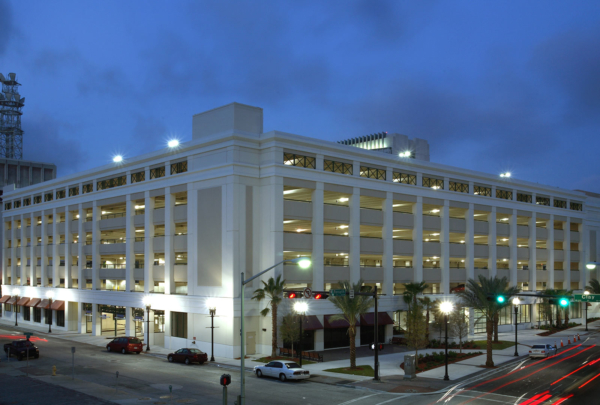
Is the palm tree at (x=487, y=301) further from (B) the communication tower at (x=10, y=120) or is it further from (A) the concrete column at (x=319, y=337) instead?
(B) the communication tower at (x=10, y=120)

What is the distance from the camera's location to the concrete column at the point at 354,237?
5800 cm

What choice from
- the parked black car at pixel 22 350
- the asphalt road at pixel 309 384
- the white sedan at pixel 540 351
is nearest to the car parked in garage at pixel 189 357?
the asphalt road at pixel 309 384

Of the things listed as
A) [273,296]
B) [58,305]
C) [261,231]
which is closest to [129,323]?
[58,305]

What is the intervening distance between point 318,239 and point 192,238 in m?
12.7

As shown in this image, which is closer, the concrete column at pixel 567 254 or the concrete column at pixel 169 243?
the concrete column at pixel 169 243

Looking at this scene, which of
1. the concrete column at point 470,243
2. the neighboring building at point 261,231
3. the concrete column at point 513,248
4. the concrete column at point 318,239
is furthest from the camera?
the concrete column at point 513,248

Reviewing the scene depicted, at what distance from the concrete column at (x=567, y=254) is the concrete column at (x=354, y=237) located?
44984 millimetres

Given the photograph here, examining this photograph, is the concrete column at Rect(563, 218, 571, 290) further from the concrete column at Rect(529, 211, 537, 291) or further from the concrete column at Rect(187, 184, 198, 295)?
the concrete column at Rect(187, 184, 198, 295)

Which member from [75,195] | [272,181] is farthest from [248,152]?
[75,195]

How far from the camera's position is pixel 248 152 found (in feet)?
174

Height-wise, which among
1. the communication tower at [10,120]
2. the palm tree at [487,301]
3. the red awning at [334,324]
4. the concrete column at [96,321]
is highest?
the communication tower at [10,120]

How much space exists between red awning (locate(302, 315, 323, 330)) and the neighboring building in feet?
0.89

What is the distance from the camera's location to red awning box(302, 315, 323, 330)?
5155 cm

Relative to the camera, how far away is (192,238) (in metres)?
55.8
